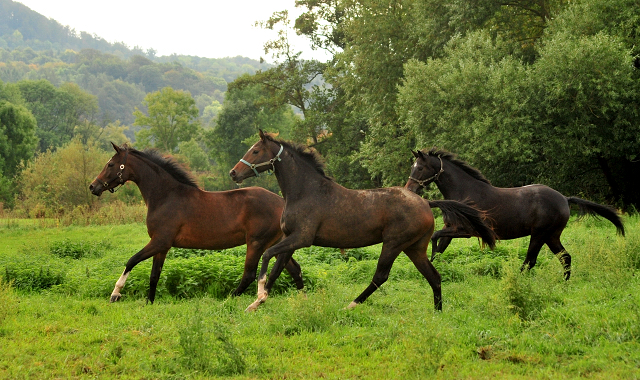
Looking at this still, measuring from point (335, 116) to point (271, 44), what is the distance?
35.7 ft

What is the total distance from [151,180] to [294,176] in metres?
2.64

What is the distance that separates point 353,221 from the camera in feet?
24.1

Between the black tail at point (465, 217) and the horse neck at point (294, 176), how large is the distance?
69.8 inches

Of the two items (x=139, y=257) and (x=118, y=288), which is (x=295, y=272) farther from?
(x=118, y=288)

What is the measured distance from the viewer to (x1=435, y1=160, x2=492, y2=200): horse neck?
9.82m

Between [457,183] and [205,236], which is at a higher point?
[457,183]

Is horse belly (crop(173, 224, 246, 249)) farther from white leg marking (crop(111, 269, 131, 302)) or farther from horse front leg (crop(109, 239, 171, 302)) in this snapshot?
white leg marking (crop(111, 269, 131, 302))

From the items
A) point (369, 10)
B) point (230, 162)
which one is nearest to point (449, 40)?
point (369, 10)

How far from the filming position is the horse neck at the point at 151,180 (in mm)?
8828

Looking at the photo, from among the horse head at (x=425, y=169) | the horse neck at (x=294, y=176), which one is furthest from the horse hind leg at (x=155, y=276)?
the horse head at (x=425, y=169)

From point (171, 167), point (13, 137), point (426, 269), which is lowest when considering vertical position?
point (13, 137)

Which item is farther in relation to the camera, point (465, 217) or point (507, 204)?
point (507, 204)

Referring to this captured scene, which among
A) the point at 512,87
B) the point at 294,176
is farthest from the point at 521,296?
the point at 512,87

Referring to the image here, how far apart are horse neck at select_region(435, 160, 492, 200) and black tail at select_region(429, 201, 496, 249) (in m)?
1.83
